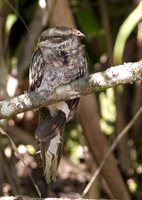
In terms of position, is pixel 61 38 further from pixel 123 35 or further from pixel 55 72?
pixel 123 35

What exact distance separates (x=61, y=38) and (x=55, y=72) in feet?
0.56

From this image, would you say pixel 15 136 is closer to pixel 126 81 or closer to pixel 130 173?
pixel 130 173

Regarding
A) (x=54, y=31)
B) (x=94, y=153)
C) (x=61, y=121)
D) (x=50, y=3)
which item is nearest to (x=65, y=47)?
(x=54, y=31)

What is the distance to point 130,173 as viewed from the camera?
3561 millimetres

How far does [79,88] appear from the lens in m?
1.82

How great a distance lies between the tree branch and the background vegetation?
879 millimetres

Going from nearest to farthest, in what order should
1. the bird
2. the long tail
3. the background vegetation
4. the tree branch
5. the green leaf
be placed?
the tree branch < the long tail < the bird < the green leaf < the background vegetation

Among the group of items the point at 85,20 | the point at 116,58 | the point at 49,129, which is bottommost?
the point at 49,129

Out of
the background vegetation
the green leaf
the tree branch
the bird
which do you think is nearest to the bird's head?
the bird

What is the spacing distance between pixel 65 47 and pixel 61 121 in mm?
266

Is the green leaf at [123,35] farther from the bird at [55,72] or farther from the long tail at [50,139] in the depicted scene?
the long tail at [50,139]

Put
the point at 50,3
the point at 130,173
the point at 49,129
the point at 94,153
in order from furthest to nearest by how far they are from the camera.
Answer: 1. the point at 130,173
2. the point at 94,153
3. the point at 50,3
4. the point at 49,129

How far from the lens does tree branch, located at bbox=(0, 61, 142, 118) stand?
1776 millimetres

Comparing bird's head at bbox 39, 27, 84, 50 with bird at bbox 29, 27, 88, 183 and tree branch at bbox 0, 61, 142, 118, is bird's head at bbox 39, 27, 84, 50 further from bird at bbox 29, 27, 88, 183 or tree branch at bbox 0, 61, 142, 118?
tree branch at bbox 0, 61, 142, 118
